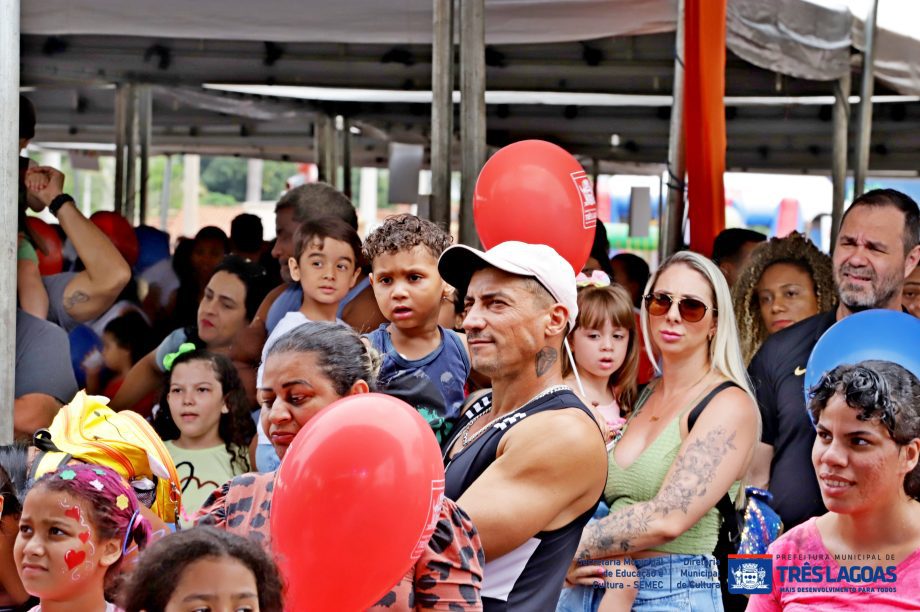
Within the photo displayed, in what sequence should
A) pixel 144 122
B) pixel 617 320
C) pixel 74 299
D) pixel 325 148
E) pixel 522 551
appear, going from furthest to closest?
1. pixel 325 148
2. pixel 144 122
3. pixel 74 299
4. pixel 617 320
5. pixel 522 551

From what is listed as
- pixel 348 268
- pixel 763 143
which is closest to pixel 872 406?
pixel 348 268

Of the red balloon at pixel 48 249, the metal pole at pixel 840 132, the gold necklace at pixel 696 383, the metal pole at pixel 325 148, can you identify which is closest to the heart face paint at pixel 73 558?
the gold necklace at pixel 696 383

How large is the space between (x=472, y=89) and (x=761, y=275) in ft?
4.85

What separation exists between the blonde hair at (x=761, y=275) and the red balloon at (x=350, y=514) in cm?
299

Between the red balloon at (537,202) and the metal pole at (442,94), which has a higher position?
the metal pole at (442,94)

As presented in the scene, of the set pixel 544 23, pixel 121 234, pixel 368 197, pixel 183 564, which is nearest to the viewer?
pixel 183 564

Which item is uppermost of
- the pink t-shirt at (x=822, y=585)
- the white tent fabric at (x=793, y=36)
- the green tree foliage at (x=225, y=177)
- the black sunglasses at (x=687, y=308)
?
the green tree foliage at (x=225, y=177)

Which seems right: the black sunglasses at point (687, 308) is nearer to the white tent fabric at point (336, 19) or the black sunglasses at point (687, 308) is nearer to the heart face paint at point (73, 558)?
the heart face paint at point (73, 558)

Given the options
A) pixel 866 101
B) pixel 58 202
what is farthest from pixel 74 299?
pixel 866 101

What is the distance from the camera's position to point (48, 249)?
20.7 feet

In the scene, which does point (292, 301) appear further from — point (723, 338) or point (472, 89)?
point (723, 338)

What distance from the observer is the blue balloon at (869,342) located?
12.8 feet

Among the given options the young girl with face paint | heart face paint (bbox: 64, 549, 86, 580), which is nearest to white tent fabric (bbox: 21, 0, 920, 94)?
the young girl with face paint

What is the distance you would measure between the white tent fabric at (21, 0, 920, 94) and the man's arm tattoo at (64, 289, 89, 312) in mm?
2185
